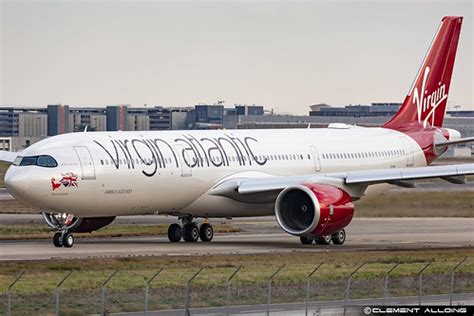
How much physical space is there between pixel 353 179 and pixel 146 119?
123m

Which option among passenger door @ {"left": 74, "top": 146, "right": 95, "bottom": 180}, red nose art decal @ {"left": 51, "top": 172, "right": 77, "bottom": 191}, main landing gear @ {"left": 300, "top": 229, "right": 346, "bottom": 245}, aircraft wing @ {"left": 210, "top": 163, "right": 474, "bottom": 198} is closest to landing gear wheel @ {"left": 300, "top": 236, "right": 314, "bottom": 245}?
main landing gear @ {"left": 300, "top": 229, "right": 346, "bottom": 245}

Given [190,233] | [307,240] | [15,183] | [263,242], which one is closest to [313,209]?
[307,240]

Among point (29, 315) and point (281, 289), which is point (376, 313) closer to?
point (281, 289)

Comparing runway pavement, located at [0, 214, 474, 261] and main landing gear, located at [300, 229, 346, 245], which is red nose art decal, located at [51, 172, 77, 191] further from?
main landing gear, located at [300, 229, 346, 245]

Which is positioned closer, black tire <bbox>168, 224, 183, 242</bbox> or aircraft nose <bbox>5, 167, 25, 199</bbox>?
aircraft nose <bbox>5, 167, 25, 199</bbox>

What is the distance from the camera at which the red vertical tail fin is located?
65.0m

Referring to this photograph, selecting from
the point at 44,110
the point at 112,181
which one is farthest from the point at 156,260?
the point at 44,110

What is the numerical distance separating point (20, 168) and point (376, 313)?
22.0 m

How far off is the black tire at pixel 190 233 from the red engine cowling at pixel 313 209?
4.47 metres

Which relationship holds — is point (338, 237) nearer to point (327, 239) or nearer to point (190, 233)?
point (327, 239)

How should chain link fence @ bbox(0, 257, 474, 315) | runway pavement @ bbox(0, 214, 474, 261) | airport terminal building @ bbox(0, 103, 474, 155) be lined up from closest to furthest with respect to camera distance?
chain link fence @ bbox(0, 257, 474, 315), runway pavement @ bbox(0, 214, 474, 261), airport terminal building @ bbox(0, 103, 474, 155)

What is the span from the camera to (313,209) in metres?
49.9

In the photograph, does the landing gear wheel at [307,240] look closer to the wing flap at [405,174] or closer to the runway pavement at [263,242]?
the runway pavement at [263,242]

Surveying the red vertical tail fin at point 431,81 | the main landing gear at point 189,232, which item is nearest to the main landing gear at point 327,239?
the main landing gear at point 189,232
